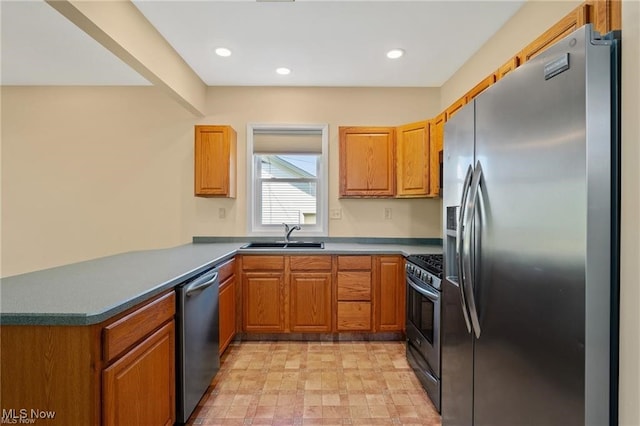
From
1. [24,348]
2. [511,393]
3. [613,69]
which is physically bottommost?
[511,393]

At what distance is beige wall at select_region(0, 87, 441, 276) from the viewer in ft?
11.1

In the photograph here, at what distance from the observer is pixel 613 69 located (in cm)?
85

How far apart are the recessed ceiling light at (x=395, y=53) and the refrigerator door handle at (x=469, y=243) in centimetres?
184

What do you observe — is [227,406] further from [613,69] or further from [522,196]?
[613,69]

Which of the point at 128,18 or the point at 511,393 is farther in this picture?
the point at 128,18

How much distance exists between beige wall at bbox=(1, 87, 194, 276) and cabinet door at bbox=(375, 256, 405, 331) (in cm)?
219

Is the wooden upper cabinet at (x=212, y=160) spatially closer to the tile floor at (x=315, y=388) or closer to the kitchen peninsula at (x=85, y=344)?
the tile floor at (x=315, y=388)

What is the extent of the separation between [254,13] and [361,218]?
218 centimetres

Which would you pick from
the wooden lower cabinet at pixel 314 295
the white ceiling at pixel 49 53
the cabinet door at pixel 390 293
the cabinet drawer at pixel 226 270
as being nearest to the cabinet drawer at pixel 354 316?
the wooden lower cabinet at pixel 314 295

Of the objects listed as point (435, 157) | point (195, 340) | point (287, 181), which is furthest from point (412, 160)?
point (195, 340)

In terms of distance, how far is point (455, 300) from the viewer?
1534mm

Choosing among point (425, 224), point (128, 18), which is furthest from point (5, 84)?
point (425, 224)
